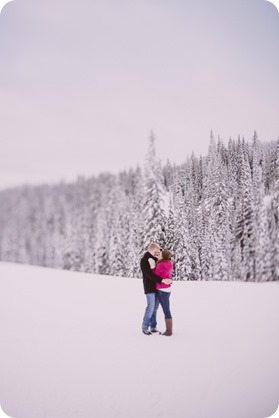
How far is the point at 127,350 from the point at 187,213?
2138 mm

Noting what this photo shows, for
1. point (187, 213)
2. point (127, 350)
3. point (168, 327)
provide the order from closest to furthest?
point (127, 350), point (168, 327), point (187, 213)

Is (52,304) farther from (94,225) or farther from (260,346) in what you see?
(260,346)

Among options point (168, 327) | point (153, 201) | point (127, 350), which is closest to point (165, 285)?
point (168, 327)

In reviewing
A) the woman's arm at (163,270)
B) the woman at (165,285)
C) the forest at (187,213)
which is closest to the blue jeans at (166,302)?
the woman at (165,285)

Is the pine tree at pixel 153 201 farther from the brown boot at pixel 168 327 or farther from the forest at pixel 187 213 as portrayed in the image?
the brown boot at pixel 168 327

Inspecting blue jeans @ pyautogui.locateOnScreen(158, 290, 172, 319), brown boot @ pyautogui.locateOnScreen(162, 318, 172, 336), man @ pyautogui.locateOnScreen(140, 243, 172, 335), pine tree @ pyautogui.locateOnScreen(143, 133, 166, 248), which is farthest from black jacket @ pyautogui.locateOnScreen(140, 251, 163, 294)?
brown boot @ pyautogui.locateOnScreen(162, 318, 172, 336)

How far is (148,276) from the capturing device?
6.12 m

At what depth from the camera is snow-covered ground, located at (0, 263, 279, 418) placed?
4.89 m

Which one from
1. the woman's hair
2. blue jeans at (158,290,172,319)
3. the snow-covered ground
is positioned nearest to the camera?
the snow-covered ground

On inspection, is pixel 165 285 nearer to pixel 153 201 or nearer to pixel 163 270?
pixel 163 270

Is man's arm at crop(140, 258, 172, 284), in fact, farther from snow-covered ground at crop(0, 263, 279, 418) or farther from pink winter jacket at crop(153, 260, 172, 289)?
snow-covered ground at crop(0, 263, 279, 418)

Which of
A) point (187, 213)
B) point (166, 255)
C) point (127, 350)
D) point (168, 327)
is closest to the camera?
point (127, 350)

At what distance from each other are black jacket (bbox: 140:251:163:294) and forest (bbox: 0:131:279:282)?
287mm

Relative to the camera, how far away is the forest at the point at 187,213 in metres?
6.21
